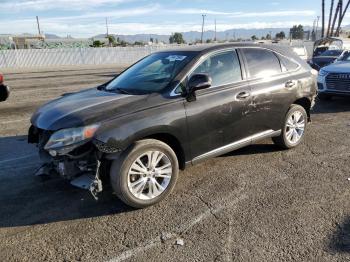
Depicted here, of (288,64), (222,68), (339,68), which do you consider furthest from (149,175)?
(339,68)

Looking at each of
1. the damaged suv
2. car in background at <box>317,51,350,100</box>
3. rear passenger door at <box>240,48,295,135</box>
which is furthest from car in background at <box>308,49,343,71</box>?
the damaged suv

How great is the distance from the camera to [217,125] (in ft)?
14.8

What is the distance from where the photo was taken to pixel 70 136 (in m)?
3.68

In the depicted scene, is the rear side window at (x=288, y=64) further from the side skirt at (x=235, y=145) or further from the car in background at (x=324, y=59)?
the car in background at (x=324, y=59)

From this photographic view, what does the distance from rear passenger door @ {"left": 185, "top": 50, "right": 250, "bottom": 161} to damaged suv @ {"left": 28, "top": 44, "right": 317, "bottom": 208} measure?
1cm

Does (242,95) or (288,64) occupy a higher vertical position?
(288,64)

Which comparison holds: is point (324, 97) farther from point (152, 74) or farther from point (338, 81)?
point (152, 74)

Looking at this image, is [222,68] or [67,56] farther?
[67,56]

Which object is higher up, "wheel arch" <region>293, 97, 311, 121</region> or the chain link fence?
"wheel arch" <region>293, 97, 311, 121</region>

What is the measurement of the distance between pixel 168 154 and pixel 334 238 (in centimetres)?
188

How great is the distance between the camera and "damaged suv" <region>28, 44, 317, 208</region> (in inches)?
147

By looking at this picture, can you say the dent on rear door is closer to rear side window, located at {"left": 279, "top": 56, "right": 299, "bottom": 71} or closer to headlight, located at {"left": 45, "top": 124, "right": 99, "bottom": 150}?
rear side window, located at {"left": 279, "top": 56, "right": 299, "bottom": 71}

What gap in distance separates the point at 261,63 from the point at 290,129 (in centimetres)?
123

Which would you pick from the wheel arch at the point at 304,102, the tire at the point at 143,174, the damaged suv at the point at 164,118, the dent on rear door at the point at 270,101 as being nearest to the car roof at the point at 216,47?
the damaged suv at the point at 164,118
